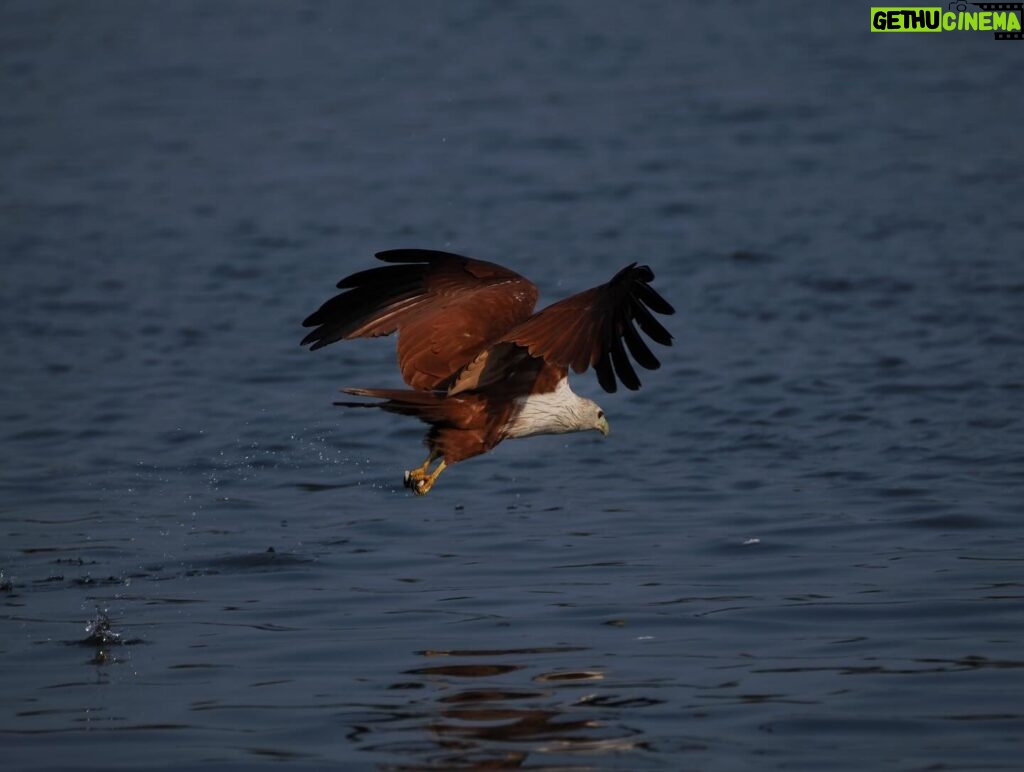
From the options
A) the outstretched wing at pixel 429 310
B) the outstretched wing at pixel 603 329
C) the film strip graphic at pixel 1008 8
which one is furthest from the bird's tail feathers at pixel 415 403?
the film strip graphic at pixel 1008 8

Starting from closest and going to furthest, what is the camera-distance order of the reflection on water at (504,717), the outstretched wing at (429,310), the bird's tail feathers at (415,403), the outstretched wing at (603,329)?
the reflection on water at (504,717) < the outstretched wing at (603,329) < the bird's tail feathers at (415,403) < the outstretched wing at (429,310)

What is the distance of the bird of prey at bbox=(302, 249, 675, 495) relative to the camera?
655 centimetres

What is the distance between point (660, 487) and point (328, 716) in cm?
360

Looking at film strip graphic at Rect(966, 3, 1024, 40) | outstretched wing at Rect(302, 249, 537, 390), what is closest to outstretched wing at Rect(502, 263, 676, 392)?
outstretched wing at Rect(302, 249, 537, 390)

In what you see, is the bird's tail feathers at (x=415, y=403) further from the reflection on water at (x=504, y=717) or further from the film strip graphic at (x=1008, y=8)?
the film strip graphic at (x=1008, y=8)

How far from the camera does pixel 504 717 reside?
19.9 ft

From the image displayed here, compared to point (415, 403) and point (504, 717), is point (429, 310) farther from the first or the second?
point (504, 717)

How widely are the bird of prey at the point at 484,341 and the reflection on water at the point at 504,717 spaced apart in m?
1.03

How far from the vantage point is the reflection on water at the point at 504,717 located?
18.8 ft

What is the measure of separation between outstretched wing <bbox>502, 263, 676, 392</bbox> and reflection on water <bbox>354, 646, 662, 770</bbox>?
3.77ft

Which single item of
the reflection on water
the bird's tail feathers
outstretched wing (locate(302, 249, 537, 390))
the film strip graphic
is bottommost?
the reflection on water

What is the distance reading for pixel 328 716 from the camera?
20.3 ft

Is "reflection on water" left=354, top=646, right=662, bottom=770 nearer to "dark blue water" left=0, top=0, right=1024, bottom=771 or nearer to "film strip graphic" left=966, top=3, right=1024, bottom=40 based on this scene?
"dark blue water" left=0, top=0, right=1024, bottom=771

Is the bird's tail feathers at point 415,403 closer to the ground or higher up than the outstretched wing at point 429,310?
closer to the ground
